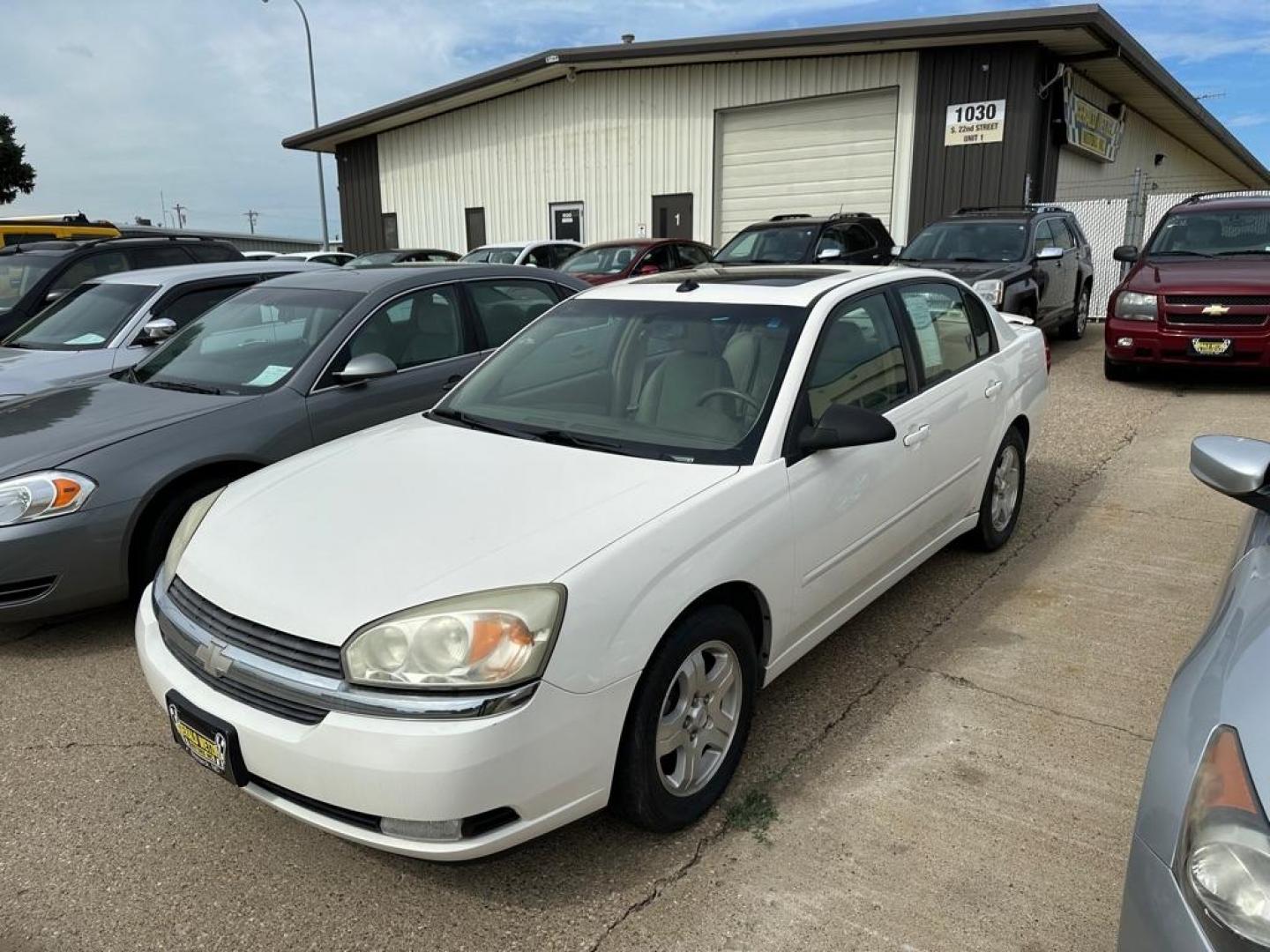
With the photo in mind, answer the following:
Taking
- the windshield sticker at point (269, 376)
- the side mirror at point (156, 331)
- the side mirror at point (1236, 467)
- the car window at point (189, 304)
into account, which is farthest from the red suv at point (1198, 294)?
the side mirror at point (156, 331)

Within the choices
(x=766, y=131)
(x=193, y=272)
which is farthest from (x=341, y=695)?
(x=766, y=131)

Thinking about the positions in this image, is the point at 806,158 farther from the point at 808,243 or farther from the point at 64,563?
the point at 64,563

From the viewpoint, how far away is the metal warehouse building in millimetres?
15117

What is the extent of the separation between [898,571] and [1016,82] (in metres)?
13.9

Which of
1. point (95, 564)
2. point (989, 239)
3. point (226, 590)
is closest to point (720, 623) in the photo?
point (226, 590)

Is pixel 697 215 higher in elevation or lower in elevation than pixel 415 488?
higher

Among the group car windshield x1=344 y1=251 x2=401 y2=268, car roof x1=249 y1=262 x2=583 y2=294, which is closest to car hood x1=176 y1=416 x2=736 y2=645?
car roof x1=249 y1=262 x2=583 y2=294

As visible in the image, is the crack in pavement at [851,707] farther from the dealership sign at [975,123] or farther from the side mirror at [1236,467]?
the dealership sign at [975,123]

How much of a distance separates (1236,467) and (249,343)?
15.2 ft

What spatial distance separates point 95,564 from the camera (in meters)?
3.80

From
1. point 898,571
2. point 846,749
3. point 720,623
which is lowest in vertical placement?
point 846,749

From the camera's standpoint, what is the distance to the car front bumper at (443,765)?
2.09m

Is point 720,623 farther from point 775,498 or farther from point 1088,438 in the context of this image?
point 1088,438

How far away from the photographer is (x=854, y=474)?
3.22 m
